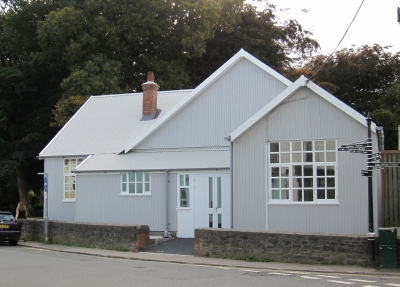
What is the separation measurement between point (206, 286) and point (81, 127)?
19.0 meters

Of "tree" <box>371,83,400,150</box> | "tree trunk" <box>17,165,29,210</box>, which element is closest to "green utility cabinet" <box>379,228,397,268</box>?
"tree" <box>371,83,400,150</box>

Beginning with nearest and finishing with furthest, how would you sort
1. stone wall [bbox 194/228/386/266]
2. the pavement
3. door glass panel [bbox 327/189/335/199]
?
the pavement < stone wall [bbox 194/228/386/266] < door glass panel [bbox 327/189/335/199]

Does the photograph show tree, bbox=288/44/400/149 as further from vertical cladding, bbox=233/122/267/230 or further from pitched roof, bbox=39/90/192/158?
vertical cladding, bbox=233/122/267/230

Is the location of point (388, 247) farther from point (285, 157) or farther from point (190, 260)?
point (190, 260)

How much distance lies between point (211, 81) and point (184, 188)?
4920 mm

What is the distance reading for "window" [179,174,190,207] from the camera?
Result: 73.9 ft

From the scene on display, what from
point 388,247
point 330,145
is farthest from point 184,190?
point 388,247

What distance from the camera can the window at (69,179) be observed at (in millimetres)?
27672

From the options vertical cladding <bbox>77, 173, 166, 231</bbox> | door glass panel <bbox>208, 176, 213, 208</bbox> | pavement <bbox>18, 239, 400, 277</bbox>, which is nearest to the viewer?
pavement <bbox>18, 239, 400, 277</bbox>

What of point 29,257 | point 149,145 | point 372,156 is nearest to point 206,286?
point 372,156

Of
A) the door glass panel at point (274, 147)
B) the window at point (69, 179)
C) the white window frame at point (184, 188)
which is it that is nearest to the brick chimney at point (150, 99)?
the window at point (69, 179)

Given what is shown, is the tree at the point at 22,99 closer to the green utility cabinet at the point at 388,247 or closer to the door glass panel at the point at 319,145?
the door glass panel at the point at 319,145

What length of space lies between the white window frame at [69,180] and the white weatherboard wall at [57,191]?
0.16 m

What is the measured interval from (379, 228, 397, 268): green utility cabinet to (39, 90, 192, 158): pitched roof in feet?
46.8
